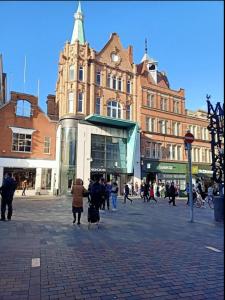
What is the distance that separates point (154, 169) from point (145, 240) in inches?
1280

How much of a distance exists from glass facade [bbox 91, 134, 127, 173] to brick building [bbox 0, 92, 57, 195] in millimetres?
4810

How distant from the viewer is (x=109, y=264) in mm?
5965

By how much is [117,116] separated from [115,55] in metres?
8.49

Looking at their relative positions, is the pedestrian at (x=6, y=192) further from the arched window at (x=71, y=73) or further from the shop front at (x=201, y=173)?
the shop front at (x=201, y=173)

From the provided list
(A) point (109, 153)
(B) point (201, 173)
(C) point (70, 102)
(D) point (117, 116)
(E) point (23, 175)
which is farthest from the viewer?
(B) point (201, 173)

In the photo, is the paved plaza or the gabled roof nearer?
the paved plaza

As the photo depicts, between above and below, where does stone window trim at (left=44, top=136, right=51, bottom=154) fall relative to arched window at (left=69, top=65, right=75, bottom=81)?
below

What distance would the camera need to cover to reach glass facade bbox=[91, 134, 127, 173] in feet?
118

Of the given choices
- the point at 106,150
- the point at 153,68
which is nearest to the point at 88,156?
the point at 106,150

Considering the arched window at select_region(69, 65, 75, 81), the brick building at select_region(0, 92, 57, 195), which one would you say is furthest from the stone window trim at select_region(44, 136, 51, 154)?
the arched window at select_region(69, 65, 75, 81)

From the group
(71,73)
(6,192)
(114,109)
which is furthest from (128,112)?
(6,192)

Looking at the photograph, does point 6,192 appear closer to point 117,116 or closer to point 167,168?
point 117,116

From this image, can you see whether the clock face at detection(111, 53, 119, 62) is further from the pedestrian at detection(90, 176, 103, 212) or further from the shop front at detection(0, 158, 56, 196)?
the pedestrian at detection(90, 176, 103, 212)

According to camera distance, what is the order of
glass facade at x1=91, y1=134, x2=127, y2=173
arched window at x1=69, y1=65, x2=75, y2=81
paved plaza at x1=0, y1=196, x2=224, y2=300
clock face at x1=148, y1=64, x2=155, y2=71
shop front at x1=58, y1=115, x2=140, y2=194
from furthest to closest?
clock face at x1=148, y1=64, x2=155, y2=71 → arched window at x1=69, y1=65, x2=75, y2=81 → glass facade at x1=91, y1=134, x2=127, y2=173 → shop front at x1=58, y1=115, x2=140, y2=194 → paved plaza at x1=0, y1=196, x2=224, y2=300
